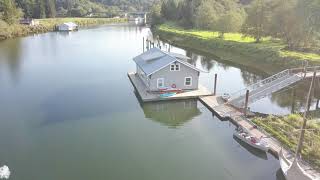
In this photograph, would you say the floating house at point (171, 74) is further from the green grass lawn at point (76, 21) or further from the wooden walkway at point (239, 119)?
the green grass lawn at point (76, 21)

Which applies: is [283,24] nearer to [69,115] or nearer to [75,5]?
[69,115]

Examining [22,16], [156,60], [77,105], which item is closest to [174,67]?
[156,60]

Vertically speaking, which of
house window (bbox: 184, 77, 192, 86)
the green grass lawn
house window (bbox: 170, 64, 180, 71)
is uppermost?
the green grass lawn

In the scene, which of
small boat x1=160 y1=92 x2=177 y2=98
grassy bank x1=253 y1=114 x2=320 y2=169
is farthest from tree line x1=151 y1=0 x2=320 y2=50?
small boat x1=160 y1=92 x2=177 y2=98

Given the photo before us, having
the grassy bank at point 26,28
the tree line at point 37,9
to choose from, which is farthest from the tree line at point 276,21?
the tree line at point 37,9

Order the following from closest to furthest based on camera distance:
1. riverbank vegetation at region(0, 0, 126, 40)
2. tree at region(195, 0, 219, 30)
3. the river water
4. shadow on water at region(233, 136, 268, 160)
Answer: the river water
shadow on water at region(233, 136, 268, 160)
tree at region(195, 0, 219, 30)
riverbank vegetation at region(0, 0, 126, 40)

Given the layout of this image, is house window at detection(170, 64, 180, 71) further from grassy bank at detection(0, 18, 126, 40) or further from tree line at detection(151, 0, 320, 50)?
grassy bank at detection(0, 18, 126, 40)
